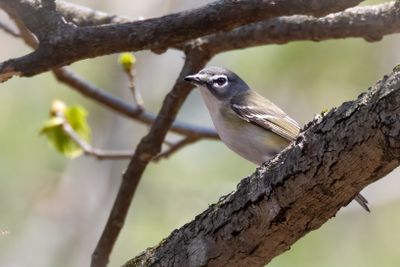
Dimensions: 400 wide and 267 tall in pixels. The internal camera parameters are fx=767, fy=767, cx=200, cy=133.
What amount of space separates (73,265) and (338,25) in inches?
161

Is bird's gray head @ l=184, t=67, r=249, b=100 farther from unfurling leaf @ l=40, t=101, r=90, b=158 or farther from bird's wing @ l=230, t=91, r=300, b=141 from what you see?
unfurling leaf @ l=40, t=101, r=90, b=158

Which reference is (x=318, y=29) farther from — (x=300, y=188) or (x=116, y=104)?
(x=300, y=188)

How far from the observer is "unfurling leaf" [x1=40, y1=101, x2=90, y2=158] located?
5.92 m

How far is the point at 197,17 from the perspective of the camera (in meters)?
3.80

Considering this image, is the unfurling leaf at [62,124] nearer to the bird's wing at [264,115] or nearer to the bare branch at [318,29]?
the bare branch at [318,29]

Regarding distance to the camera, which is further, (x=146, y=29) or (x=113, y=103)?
(x=113, y=103)

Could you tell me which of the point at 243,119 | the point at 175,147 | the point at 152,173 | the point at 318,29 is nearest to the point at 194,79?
the point at 243,119

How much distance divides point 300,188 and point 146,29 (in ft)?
4.31

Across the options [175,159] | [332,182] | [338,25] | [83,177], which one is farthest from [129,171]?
[175,159]

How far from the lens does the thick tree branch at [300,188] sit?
8.74 feet

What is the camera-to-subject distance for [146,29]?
3812 mm

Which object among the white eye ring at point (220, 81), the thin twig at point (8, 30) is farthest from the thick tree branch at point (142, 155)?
the thin twig at point (8, 30)

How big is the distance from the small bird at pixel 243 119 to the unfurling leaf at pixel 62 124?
102 cm

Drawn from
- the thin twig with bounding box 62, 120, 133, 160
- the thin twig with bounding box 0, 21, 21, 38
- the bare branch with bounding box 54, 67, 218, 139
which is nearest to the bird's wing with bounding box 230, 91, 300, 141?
the bare branch with bounding box 54, 67, 218, 139
